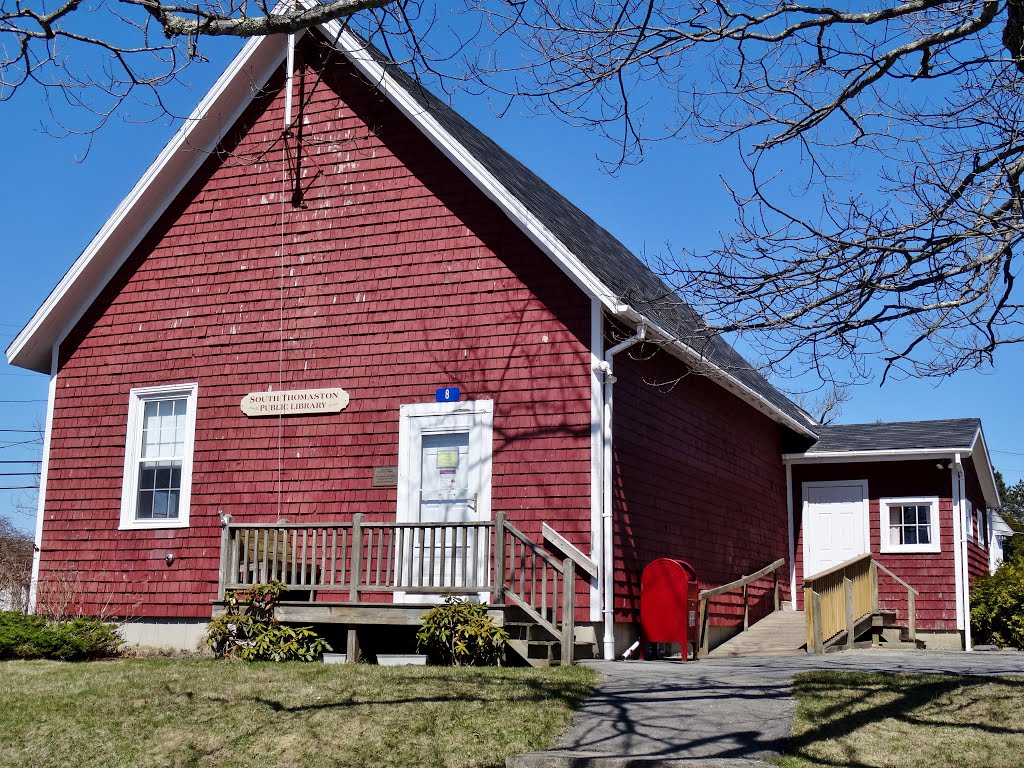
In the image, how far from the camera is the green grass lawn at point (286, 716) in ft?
26.9

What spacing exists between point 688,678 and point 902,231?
4660mm

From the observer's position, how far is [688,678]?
10.6 m

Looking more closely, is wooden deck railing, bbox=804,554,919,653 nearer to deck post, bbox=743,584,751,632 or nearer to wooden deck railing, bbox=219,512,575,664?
deck post, bbox=743,584,751,632

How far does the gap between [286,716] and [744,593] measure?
9583 mm

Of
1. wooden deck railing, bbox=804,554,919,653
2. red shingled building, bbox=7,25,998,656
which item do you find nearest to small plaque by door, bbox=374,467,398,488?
red shingled building, bbox=7,25,998,656

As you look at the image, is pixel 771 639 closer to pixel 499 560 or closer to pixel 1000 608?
pixel 1000 608

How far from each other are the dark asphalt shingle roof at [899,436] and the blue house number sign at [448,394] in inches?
351

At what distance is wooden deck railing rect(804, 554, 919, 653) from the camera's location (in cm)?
1395

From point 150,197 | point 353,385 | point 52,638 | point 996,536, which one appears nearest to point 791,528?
point 353,385

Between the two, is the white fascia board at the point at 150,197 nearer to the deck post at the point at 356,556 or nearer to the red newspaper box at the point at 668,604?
the deck post at the point at 356,556

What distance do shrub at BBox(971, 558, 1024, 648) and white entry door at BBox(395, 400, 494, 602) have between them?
10.3 meters

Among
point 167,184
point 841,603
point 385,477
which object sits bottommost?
point 841,603

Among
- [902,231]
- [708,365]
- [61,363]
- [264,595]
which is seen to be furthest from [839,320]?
[61,363]

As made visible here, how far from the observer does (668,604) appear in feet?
42.9
